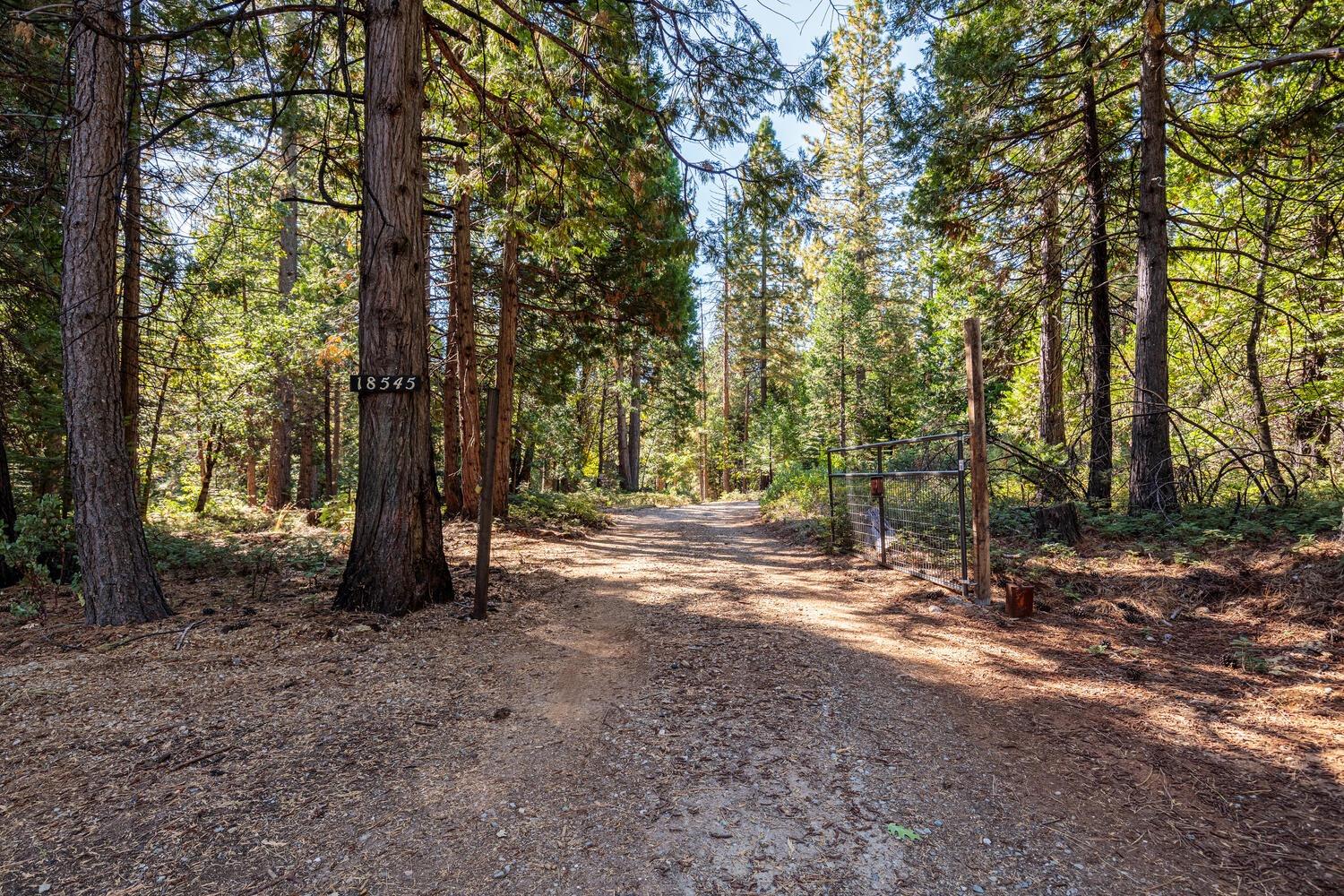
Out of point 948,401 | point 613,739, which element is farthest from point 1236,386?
point 613,739

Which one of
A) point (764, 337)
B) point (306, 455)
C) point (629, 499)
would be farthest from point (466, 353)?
point (764, 337)

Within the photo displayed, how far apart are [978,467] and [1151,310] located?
432cm

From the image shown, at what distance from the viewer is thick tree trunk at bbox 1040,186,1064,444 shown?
9031 mm

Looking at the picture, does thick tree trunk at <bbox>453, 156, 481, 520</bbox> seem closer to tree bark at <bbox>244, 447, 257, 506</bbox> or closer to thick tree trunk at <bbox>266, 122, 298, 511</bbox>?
thick tree trunk at <bbox>266, 122, 298, 511</bbox>

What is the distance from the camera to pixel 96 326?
464 centimetres

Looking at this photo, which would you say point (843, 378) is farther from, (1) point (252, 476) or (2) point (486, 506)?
(1) point (252, 476)

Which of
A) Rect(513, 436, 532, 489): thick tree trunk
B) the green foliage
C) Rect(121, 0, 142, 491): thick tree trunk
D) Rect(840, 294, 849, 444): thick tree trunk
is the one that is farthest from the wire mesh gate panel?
Rect(840, 294, 849, 444): thick tree trunk

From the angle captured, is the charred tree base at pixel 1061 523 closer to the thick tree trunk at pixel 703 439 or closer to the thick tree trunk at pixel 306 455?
the thick tree trunk at pixel 306 455

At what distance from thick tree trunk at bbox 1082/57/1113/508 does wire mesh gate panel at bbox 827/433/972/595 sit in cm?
269

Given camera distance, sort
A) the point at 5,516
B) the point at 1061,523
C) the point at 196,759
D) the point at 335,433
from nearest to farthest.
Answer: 1. the point at 196,759
2. the point at 5,516
3. the point at 1061,523
4. the point at 335,433

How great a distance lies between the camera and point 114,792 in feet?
8.58

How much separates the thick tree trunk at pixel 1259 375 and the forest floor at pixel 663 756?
3051mm

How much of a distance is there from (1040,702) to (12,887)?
4.79 m

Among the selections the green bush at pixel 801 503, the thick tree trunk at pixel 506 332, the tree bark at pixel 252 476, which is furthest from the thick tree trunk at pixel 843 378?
the tree bark at pixel 252 476
